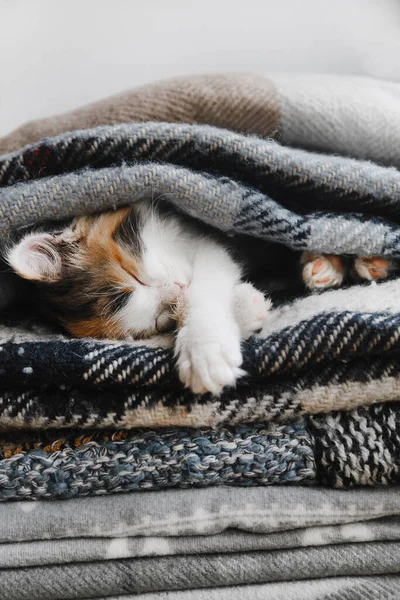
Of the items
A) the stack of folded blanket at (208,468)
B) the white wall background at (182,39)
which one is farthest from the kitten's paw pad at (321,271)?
the white wall background at (182,39)

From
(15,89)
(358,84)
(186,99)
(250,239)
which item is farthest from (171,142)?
(15,89)

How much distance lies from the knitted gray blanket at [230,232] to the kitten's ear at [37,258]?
0.03 metres

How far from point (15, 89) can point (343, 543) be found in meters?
0.93

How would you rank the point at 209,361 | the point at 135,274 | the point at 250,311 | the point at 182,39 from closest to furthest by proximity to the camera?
the point at 209,361 < the point at 250,311 < the point at 135,274 < the point at 182,39

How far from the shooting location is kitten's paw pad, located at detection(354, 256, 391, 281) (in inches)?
29.5

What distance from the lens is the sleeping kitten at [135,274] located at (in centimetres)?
73

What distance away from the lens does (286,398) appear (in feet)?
1.95

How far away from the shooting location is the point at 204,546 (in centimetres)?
59

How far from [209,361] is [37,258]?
32 cm

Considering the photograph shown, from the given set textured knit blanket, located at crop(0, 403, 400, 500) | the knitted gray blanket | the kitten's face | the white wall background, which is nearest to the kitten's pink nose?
the kitten's face

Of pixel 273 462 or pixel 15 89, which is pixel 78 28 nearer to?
pixel 15 89

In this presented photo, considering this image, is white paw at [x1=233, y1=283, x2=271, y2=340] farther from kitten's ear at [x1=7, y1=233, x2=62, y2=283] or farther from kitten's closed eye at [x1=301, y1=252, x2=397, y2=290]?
kitten's ear at [x1=7, y1=233, x2=62, y2=283]

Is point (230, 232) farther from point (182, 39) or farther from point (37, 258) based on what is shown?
point (182, 39)

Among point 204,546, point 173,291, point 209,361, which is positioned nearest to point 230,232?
point 173,291
